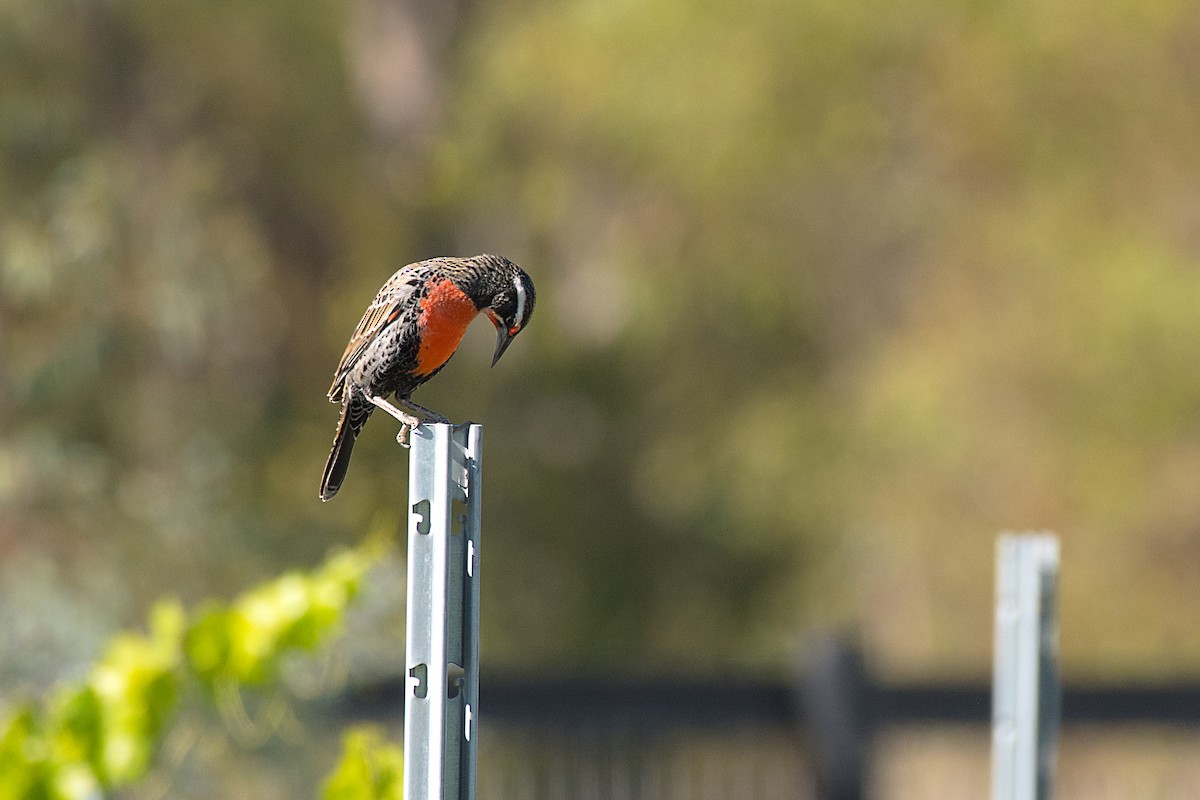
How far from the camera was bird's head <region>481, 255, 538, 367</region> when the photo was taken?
3.83ft

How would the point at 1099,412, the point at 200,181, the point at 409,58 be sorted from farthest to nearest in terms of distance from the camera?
the point at 409,58 → the point at 1099,412 → the point at 200,181

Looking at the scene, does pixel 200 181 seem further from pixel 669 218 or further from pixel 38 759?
pixel 38 759

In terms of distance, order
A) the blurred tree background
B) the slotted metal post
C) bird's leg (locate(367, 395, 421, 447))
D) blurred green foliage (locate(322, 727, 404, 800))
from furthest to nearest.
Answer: the blurred tree background
blurred green foliage (locate(322, 727, 404, 800))
bird's leg (locate(367, 395, 421, 447))
the slotted metal post

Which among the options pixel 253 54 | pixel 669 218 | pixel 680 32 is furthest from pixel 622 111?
pixel 253 54

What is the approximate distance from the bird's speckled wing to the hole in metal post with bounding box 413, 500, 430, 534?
246mm

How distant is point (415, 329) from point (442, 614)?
300mm

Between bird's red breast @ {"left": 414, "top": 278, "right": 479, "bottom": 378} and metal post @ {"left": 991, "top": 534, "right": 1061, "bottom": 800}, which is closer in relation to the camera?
bird's red breast @ {"left": 414, "top": 278, "right": 479, "bottom": 378}

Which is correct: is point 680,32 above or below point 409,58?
below

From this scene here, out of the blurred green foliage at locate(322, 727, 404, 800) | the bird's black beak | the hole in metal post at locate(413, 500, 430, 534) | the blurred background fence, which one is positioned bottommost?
the blurred green foliage at locate(322, 727, 404, 800)

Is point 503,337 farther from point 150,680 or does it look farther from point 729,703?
point 729,703

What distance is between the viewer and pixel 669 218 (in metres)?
6.85

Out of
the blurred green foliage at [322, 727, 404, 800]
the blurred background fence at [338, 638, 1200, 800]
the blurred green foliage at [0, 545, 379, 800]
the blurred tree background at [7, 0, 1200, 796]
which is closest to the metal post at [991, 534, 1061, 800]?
the blurred green foliage at [322, 727, 404, 800]

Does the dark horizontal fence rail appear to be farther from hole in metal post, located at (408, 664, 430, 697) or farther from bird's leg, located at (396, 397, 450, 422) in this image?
hole in metal post, located at (408, 664, 430, 697)

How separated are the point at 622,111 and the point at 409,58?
207cm
